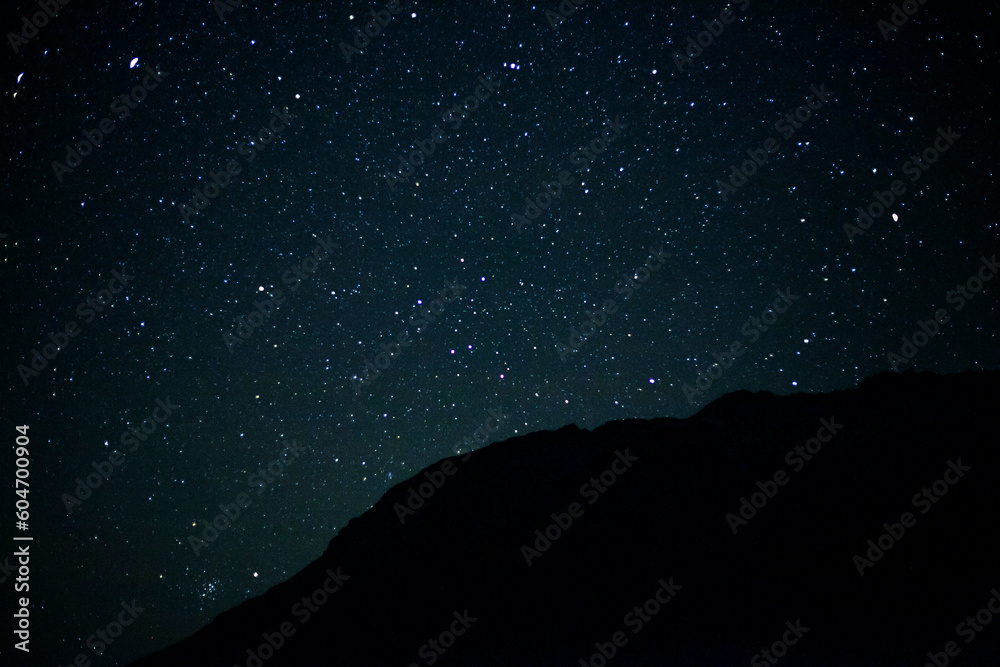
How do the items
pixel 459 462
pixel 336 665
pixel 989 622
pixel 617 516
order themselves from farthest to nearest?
1. pixel 459 462
2. pixel 617 516
3. pixel 336 665
4. pixel 989 622

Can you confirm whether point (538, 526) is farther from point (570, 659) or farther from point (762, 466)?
point (762, 466)

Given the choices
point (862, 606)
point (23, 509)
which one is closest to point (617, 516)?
point (862, 606)

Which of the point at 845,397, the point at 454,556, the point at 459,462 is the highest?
the point at 845,397

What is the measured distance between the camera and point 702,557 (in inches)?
539

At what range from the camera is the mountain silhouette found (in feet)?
37.7

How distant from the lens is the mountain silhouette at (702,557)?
11.5 meters

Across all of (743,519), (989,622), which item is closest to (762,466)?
(743,519)

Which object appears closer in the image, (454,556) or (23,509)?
(23,509)

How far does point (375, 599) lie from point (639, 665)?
779 centimetres

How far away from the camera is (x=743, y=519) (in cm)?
1430

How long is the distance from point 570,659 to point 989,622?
7939mm

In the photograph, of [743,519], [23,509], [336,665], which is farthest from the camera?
[743,519]

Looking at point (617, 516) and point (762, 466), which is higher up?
Answer: point (762, 466)

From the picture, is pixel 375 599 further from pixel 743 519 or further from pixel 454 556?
pixel 743 519
